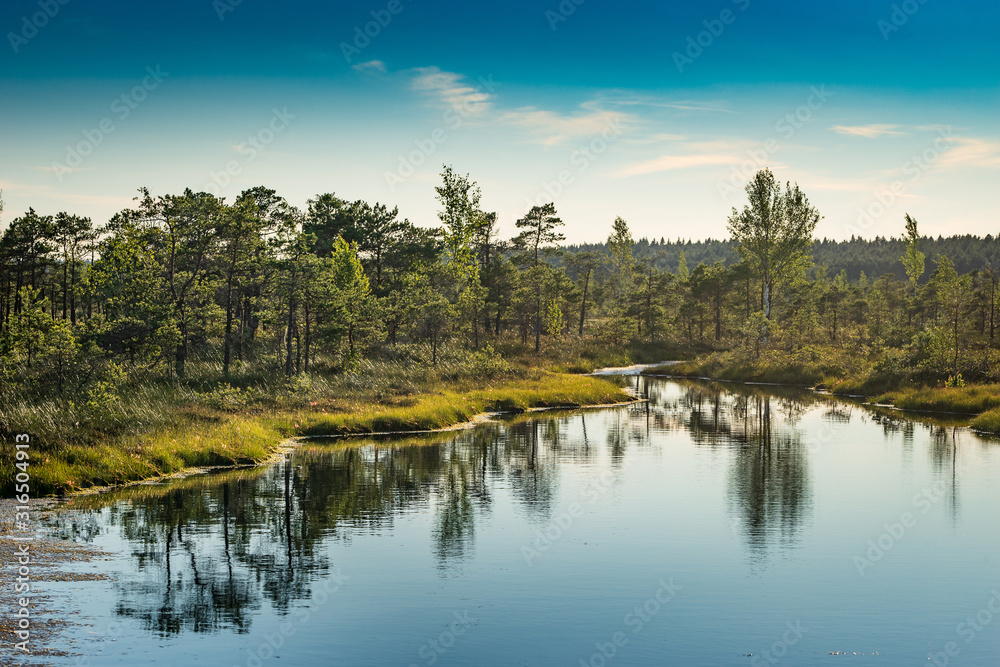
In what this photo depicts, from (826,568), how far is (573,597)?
615 centimetres

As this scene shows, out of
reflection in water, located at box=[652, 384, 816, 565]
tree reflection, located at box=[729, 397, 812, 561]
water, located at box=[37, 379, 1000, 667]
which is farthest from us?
reflection in water, located at box=[652, 384, 816, 565]

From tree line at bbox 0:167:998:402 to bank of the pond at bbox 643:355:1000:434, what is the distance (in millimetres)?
2471

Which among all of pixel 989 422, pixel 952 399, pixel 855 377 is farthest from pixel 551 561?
pixel 855 377

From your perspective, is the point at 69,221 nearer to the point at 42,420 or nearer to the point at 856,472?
the point at 42,420

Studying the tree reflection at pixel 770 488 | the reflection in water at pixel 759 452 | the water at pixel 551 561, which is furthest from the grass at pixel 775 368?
the water at pixel 551 561

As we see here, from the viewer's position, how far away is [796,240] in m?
79.1

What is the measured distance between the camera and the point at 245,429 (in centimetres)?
2948

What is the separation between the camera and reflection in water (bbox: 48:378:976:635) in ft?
49.5

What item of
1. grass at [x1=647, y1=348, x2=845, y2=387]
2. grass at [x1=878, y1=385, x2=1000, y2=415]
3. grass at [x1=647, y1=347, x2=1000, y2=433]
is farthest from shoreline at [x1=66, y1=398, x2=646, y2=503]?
grass at [x1=647, y1=348, x2=845, y2=387]

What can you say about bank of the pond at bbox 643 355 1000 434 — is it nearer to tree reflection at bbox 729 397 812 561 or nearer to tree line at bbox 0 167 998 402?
tree line at bbox 0 167 998 402

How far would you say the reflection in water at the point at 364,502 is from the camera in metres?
15.1

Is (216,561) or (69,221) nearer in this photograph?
(216,561)

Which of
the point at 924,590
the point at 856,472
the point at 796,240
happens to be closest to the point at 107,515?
the point at 924,590

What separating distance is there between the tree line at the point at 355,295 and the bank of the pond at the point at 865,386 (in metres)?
2.47
